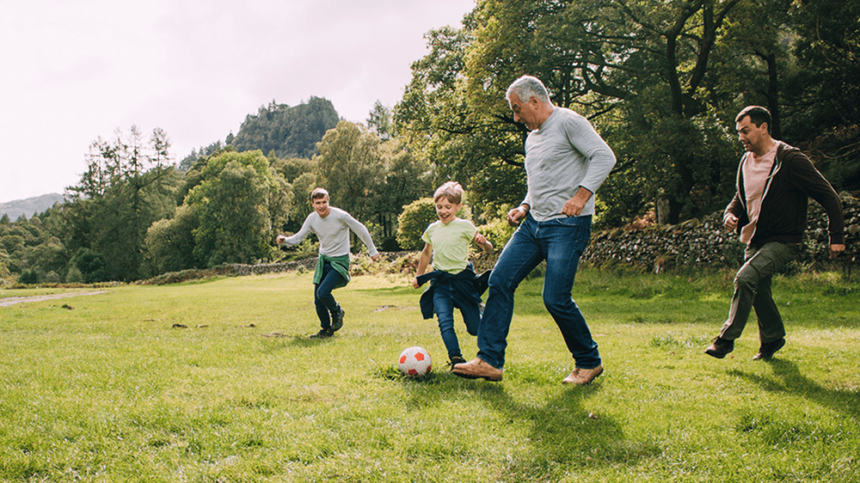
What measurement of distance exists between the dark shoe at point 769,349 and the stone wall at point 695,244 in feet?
25.1

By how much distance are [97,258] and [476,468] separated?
63.7m

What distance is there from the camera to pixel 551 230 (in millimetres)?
3826

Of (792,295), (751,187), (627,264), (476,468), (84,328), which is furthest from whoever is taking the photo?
(627,264)

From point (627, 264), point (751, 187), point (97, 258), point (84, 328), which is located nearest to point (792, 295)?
point (627, 264)

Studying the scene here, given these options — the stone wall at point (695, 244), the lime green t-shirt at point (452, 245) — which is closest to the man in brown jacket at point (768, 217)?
the lime green t-shirt at point (452, 245)

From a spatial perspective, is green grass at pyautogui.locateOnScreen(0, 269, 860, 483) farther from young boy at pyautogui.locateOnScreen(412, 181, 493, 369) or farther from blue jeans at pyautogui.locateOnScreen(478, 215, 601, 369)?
young boy at pyautogui.locateOnScreen(412, 181, 493, 369)

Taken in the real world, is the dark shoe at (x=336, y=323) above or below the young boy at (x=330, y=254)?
below

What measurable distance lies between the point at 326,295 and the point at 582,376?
4268mm

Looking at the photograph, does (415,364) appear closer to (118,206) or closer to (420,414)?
(420,414)

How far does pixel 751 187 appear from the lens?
15.2 feet

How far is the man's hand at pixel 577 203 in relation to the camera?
3580 millimetres

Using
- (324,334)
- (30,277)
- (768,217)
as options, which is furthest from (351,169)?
(768,217)

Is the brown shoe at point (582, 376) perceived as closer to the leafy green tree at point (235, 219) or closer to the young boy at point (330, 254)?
the young boy at point (330, 254)

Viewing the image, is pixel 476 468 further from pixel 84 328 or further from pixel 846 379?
pixel 84 328
